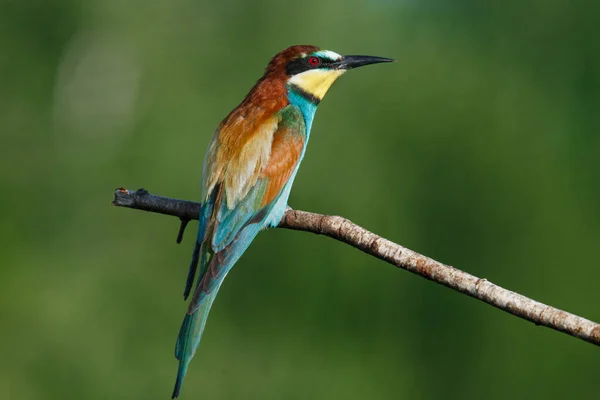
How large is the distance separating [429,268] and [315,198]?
6.51 meters

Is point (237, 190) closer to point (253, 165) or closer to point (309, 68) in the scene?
point (253, 165)

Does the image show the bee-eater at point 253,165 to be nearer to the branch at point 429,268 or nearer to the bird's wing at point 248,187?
the bird's wing at point 248,187

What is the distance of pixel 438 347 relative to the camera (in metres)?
8.85

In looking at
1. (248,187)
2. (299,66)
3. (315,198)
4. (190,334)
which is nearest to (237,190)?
Result: (248,187)

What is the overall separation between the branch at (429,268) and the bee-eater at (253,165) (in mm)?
196

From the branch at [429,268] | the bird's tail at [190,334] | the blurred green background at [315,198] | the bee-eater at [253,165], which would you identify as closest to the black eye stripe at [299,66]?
the bee-eater at [253,165]

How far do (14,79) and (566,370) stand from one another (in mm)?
7446

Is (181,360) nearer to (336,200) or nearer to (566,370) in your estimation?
(566,370)

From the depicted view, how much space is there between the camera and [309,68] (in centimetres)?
367

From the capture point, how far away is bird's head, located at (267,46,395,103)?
3652 mm

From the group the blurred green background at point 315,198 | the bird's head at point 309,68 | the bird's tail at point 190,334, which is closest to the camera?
the bird's tail at point 190,334

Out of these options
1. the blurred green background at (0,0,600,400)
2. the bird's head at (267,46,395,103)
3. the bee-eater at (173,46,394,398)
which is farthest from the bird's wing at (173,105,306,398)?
the blurred green background at (0,0,600,400)

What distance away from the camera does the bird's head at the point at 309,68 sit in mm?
3652

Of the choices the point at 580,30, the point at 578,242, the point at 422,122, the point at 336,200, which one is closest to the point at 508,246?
the point at 578,242
